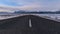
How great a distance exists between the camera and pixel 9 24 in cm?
235

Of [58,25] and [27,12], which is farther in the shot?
[58,25]

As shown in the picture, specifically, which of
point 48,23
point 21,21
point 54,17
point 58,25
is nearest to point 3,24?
point 21,21

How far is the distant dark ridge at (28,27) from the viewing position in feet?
7.60

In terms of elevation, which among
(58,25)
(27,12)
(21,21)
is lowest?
(58,25)

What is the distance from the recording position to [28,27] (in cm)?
234

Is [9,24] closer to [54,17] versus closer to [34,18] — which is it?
[34,18]

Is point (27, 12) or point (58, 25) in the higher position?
point (27, 12)

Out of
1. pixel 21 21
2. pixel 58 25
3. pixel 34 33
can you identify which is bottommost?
pixel 34 33

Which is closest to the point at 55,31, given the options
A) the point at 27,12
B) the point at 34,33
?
the point at 34,33

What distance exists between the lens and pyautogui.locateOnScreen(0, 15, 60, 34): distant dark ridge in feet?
7.60

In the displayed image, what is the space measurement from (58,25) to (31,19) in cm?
89

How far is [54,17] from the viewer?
2229 millimetres

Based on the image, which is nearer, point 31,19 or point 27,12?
point 27,12

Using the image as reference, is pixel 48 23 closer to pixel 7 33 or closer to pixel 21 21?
pixel 21 21
